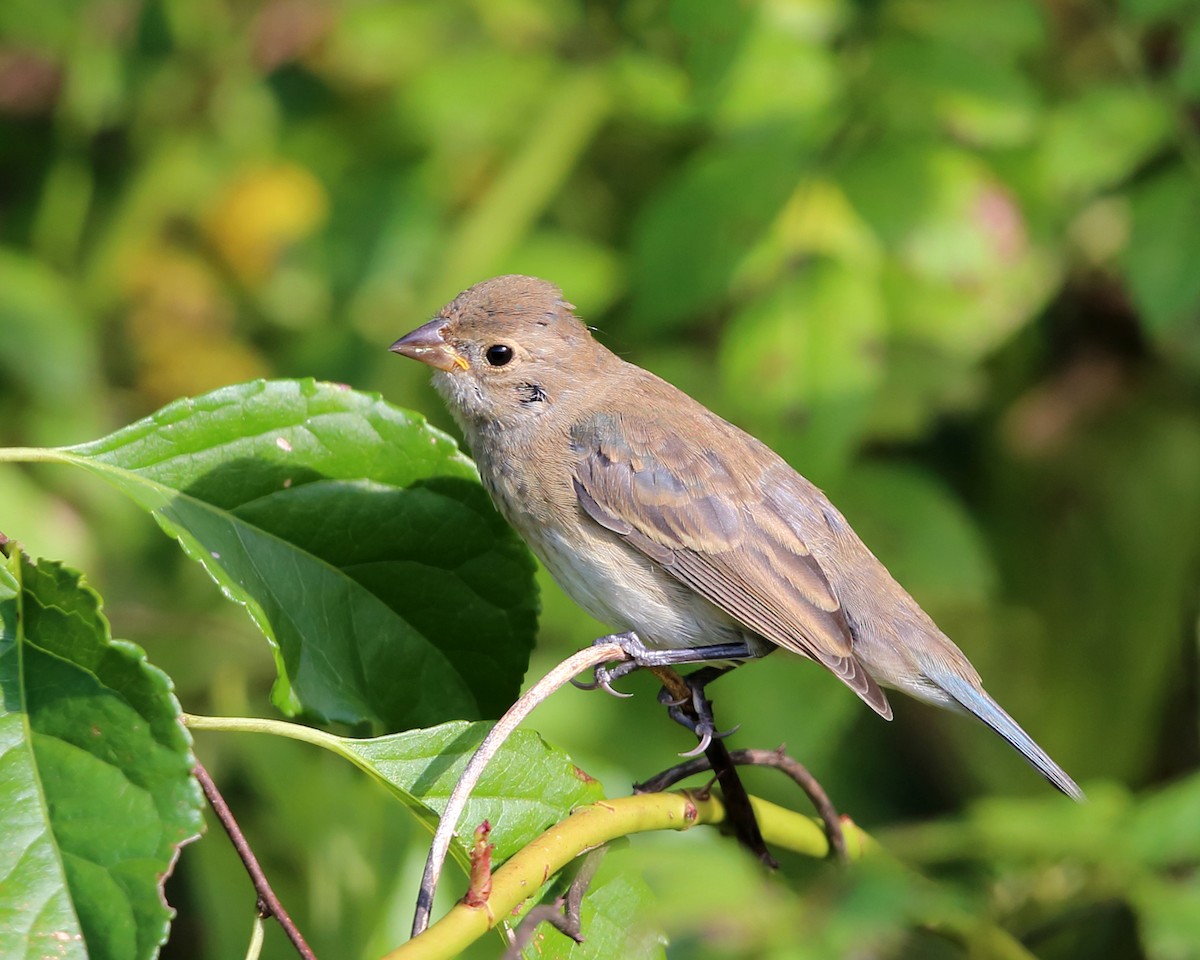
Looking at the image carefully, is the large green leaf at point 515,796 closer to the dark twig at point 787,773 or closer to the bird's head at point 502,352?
the dark twig at point 787,773

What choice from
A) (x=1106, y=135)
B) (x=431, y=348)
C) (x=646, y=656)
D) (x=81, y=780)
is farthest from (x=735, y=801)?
(x=1106, y=135)

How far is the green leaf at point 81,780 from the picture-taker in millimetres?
1492

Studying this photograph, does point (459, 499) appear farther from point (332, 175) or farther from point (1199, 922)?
point (332, 175)

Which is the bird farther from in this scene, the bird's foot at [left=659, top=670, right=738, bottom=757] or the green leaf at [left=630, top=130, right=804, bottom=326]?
the green leaf at [left=630, top=130, right=804, bottom=326]

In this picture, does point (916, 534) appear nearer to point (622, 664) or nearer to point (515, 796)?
point (622, 664)

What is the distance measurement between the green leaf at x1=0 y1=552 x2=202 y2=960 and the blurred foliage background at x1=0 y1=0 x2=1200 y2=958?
52.7 inches

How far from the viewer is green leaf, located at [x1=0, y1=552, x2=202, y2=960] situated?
1.49 metres

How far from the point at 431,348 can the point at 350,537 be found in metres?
1.06

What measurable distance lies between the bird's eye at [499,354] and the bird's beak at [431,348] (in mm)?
58

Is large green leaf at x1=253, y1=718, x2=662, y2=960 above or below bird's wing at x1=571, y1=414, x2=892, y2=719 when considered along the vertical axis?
below

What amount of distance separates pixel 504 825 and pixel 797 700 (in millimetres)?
2182

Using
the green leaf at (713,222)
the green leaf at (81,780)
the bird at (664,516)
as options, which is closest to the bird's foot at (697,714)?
the bird at (664,516)

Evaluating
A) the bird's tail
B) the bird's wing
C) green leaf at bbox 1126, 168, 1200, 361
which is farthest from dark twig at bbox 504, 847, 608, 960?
green leaf at bbox 1126, 168, 1200, 361

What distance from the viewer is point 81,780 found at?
61.1 inches
